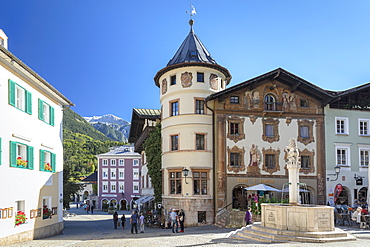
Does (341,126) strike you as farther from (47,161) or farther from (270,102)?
(47,161)

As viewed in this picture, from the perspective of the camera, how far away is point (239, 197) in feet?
107

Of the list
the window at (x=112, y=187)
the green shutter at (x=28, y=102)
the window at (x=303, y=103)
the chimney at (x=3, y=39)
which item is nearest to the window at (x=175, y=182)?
the window at (x=303, y=103)

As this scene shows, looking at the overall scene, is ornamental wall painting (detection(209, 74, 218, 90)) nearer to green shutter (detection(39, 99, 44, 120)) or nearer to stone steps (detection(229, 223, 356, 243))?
green shutter (detection(39, 99, 44, 120))

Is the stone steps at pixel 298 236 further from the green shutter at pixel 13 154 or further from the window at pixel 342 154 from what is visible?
the window at pixel 342 154

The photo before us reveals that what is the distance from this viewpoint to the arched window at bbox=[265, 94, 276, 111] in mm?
33359

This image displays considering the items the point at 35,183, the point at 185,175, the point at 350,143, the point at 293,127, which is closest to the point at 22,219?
the point at 35,183

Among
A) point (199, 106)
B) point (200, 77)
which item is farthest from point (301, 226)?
point (200, 77)

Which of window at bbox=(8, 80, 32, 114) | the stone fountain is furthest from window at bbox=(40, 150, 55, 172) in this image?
the stone fountain

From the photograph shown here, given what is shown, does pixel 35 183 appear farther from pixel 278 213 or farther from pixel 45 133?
pixel 278 213

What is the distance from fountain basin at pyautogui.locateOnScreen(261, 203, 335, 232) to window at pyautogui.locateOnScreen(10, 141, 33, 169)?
13.3m

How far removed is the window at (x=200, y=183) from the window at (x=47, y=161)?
10511 millimetres

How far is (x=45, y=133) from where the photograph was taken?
2667 centimetres

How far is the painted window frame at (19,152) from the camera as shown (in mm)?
21056

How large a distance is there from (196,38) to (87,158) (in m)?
116
